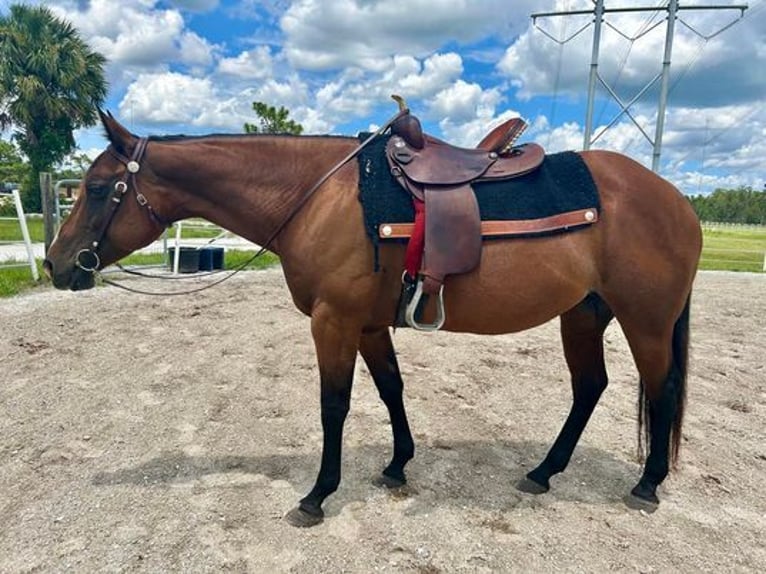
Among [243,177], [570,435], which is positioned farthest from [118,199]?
[570,435]

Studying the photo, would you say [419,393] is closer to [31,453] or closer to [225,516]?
[225,516]

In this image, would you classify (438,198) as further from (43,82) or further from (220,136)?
(43,82)

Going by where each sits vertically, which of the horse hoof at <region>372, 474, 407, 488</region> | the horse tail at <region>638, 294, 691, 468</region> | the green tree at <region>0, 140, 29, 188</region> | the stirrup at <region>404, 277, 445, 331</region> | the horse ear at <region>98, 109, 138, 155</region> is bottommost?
the horse hoof at <region>372, 474, 407, 488</region>

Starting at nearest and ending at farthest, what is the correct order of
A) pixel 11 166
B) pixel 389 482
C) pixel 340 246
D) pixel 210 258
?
pixel 340 246
pixel 389 482
pixel 210 258
pixel 11 166

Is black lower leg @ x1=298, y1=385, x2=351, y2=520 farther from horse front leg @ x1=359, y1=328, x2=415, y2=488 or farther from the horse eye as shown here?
the horse eye

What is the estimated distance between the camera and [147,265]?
9.77 meters

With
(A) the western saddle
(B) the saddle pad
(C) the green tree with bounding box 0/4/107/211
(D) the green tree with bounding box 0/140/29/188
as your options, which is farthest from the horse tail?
(D) the green tree with bounding box 0/140/29/188

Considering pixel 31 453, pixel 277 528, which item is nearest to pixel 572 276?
pixel 277 528

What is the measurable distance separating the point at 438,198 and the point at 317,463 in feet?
5.62

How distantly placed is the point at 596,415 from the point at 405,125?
2.69 meters

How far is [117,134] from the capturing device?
97.7 inches

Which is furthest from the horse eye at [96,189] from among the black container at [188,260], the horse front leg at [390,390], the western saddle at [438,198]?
the black container at [188,260]

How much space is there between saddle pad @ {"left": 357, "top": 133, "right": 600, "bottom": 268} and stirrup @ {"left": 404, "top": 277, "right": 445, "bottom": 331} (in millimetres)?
269

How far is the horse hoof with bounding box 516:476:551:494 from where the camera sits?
2848 mm
